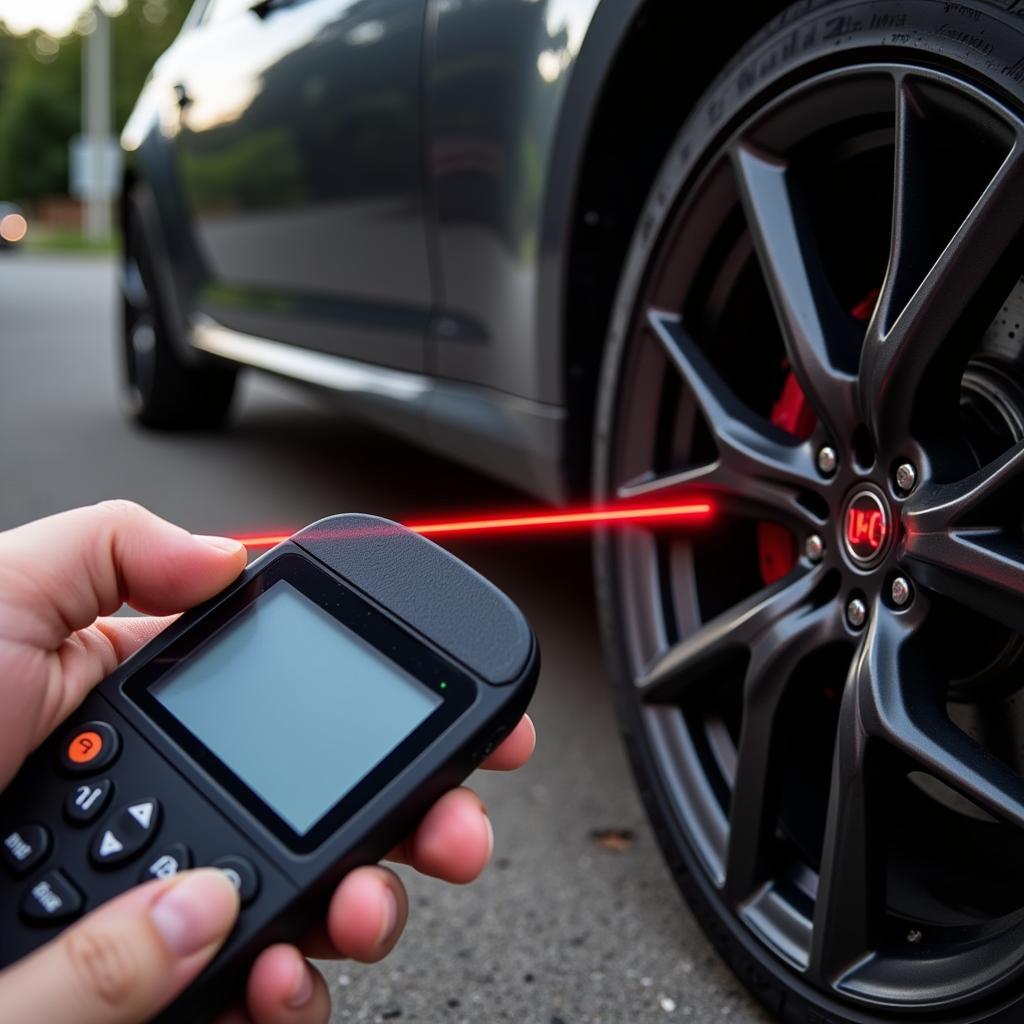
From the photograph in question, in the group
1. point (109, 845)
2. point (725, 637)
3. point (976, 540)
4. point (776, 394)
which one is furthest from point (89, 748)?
point (776, 394)

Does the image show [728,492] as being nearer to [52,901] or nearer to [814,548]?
[814,548]

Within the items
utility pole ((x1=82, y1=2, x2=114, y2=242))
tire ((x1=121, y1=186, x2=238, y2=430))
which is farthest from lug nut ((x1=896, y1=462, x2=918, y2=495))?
utility pole ((x1=82, y1=2, x2=114, y2=242))

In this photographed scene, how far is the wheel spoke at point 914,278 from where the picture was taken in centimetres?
98

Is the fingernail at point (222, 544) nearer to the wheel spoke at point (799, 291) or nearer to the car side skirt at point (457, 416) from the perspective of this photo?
the wheel spoke at point (799, 291)

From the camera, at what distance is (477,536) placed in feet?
10.1

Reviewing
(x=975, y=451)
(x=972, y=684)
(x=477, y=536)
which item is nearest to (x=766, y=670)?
(x=972, y=684)

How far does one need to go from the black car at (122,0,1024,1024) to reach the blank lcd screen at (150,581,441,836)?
0.44 metres

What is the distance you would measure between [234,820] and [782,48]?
35.1 inches

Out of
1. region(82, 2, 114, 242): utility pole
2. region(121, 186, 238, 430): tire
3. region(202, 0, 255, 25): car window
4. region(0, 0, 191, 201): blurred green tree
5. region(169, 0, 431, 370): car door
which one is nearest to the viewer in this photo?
region(169, 0, 431, 370): car door

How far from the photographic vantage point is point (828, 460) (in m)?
1.20

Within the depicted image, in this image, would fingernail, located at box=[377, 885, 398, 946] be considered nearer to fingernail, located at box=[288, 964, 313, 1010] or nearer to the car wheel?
fingernail, located at box=[288, 964, 313, 1010]

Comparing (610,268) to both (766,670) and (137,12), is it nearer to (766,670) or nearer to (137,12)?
(766,670)

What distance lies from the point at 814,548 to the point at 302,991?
0.65 m

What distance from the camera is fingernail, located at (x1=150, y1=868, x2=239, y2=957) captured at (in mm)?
786
